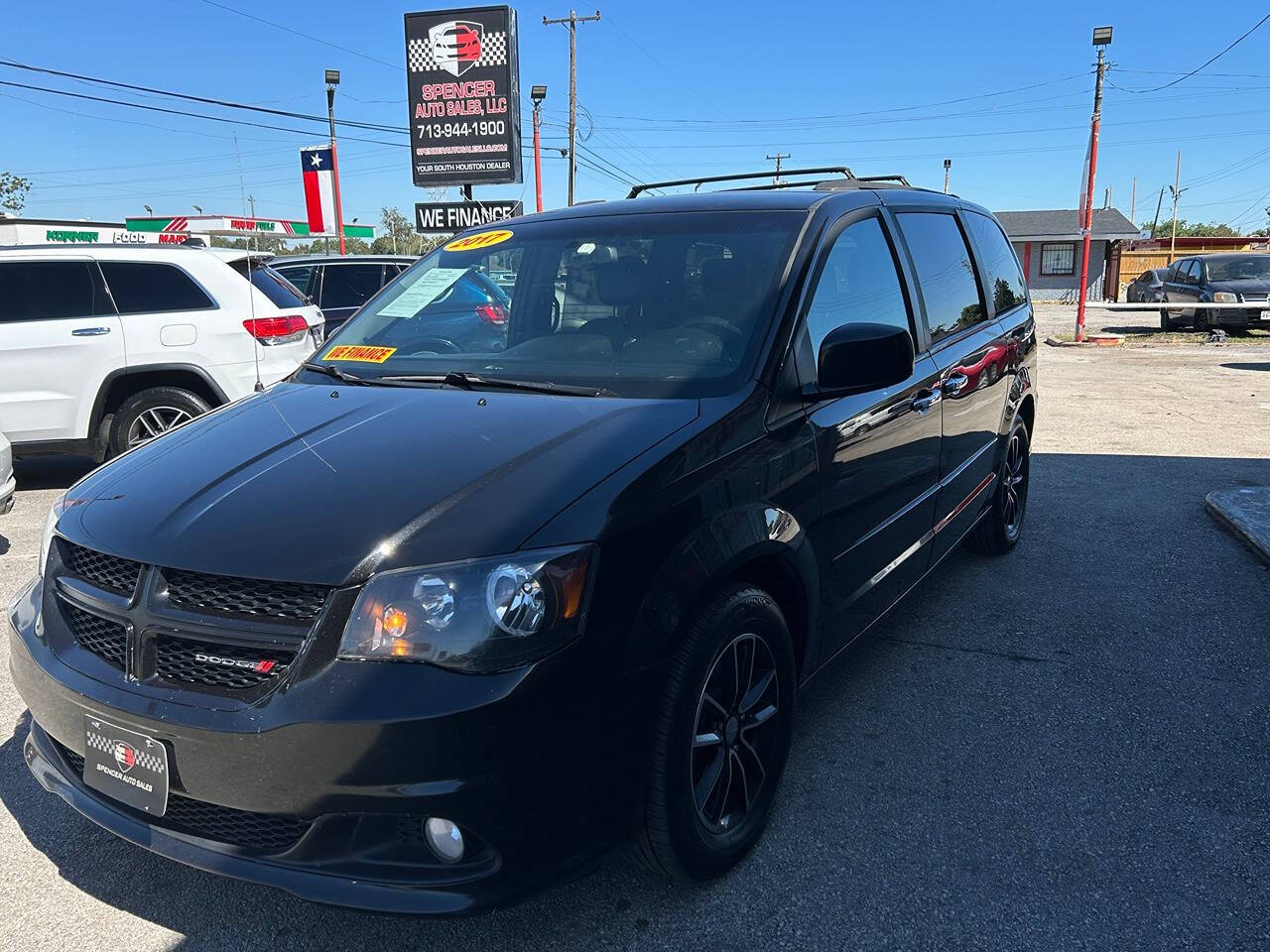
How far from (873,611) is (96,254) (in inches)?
256

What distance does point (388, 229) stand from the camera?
83.2 m

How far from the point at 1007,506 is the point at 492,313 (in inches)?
129

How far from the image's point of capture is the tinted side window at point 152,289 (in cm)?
720

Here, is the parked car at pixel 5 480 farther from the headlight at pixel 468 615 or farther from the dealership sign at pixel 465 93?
the dealership sign at pixel 465 93

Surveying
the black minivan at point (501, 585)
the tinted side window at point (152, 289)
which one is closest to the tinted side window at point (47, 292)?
the tinted side window at point (152, 289)

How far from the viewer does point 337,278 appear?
425 inches

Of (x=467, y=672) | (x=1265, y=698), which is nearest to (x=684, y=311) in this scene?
(x=467, y=672)

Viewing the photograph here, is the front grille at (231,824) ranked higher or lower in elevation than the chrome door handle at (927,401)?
lower

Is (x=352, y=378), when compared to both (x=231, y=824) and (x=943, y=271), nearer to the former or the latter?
(x=231, y=824)

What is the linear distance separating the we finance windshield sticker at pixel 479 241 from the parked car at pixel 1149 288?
22.7m

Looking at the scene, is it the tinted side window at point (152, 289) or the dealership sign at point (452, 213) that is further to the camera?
the dealership sign at point (452, 213)

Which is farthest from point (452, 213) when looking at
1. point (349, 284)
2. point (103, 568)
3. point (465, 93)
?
point (103, 568)

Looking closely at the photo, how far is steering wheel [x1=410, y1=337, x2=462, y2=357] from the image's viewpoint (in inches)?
131

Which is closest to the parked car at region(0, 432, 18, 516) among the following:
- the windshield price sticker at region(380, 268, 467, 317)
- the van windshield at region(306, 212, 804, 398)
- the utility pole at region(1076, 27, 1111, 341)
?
the van windshield at region(306, 212, 804, 398)
